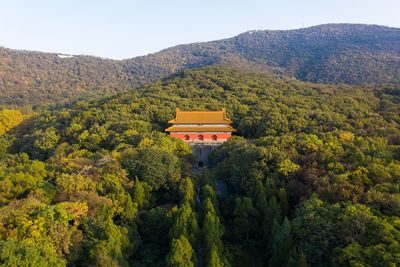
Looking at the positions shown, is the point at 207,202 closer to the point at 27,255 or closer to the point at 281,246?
the point at 281,246

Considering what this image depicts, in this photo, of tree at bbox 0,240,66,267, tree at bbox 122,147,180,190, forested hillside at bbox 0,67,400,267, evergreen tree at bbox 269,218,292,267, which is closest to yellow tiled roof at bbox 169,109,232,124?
forested hillside at bbox 0,67,400,267

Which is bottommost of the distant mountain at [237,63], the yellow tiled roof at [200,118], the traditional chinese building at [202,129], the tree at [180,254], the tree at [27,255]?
the distant mountain at [237,63]

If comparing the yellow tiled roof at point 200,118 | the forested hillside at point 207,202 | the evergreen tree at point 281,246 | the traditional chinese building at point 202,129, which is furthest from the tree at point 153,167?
the yellow tiled roof at point 200,118

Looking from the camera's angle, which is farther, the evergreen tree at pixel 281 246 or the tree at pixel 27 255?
the evergreen tree at pixel 281 246

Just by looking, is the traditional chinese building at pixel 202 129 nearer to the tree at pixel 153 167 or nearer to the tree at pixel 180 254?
the tree at pixel 153 167

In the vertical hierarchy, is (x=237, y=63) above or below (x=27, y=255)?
below

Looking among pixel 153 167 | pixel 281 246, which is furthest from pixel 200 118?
pixel 281 246
